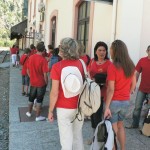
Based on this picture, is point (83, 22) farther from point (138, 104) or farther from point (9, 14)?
point (9, 14)

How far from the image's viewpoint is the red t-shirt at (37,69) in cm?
614

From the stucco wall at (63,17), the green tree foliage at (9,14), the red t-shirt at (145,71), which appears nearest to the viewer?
the red t-shirt at (145,71)

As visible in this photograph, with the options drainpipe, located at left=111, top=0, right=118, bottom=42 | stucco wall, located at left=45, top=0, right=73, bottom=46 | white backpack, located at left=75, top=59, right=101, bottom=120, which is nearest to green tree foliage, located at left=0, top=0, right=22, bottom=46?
stucco wall, located at left=45, top=0, right=73, bottom=46

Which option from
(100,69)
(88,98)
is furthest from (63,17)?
(88,98)

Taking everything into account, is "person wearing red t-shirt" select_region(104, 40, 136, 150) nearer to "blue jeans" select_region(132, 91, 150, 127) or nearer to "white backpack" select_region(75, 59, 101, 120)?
"white backpack" select_region(75, 59, 101, 120)

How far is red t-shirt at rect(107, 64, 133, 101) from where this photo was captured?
3.80 meters

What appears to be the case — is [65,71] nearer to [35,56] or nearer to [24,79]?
[35,56]

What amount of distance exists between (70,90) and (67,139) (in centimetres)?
64

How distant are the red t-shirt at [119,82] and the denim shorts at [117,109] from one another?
6cm

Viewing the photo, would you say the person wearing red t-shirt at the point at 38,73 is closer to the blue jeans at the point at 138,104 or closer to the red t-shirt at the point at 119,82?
the blue jeans at the point at 138,104

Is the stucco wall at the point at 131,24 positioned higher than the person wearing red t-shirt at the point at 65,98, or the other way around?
the stucco wall at the point at 131,24

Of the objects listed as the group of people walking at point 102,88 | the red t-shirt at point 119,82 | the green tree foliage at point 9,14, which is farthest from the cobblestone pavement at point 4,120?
the green tree foliage at point 9,14

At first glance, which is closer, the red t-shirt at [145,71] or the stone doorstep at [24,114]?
the red t-shirt at [145,71]

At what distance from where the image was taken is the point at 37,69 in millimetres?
6188
